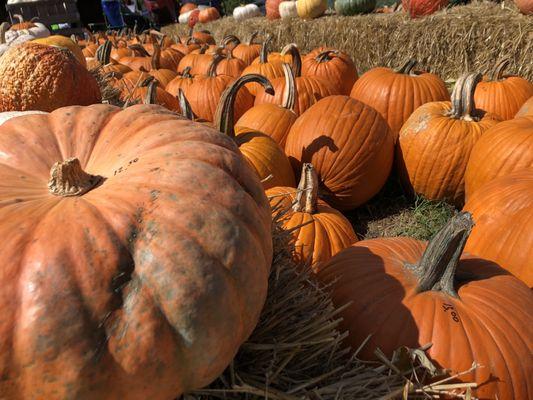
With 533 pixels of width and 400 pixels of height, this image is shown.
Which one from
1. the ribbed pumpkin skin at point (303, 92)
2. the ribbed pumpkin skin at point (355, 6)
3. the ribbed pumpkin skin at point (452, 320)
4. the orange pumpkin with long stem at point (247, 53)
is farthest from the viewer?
the ribbed pumpkin skin at point (355, 6)

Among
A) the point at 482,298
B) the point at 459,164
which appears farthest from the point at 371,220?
the point at 482,298

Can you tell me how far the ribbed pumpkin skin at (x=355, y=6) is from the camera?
28.7 feet

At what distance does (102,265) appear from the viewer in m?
0.92

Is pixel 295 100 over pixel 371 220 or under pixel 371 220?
over

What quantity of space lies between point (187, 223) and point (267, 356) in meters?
0.50

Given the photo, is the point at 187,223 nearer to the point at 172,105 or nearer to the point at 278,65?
the point at 172,105

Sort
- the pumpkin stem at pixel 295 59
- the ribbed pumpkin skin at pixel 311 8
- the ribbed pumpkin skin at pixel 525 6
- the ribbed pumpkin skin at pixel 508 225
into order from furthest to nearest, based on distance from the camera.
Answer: the ribbed pumpkin skin at pixel 311 8 → the ribbed pumpkin skin at pixel 525 6 → the pumpkin stem at pixel 295 59 → the ribbed pumpkin skin at pixel 508 225

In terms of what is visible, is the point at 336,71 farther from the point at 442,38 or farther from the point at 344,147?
the point at 442,38

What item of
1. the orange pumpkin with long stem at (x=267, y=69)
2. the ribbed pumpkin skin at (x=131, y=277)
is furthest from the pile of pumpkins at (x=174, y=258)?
the orange pumpkin with long stem at (x=267, y=69)

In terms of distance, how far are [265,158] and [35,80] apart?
1.56 m

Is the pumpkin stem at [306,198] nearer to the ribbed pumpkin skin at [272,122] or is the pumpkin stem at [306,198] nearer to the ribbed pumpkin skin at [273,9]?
the ribbed pumpkin skin at [272,122]

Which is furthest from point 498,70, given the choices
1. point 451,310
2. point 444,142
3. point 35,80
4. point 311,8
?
point 311,8

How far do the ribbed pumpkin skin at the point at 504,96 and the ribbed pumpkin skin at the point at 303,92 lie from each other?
1.51m

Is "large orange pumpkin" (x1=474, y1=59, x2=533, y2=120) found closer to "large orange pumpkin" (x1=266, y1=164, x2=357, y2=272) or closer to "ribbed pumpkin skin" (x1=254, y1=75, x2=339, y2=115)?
"ribbed pumpkin skin" (x1=254, y1=75, x2=339, y2=115)
